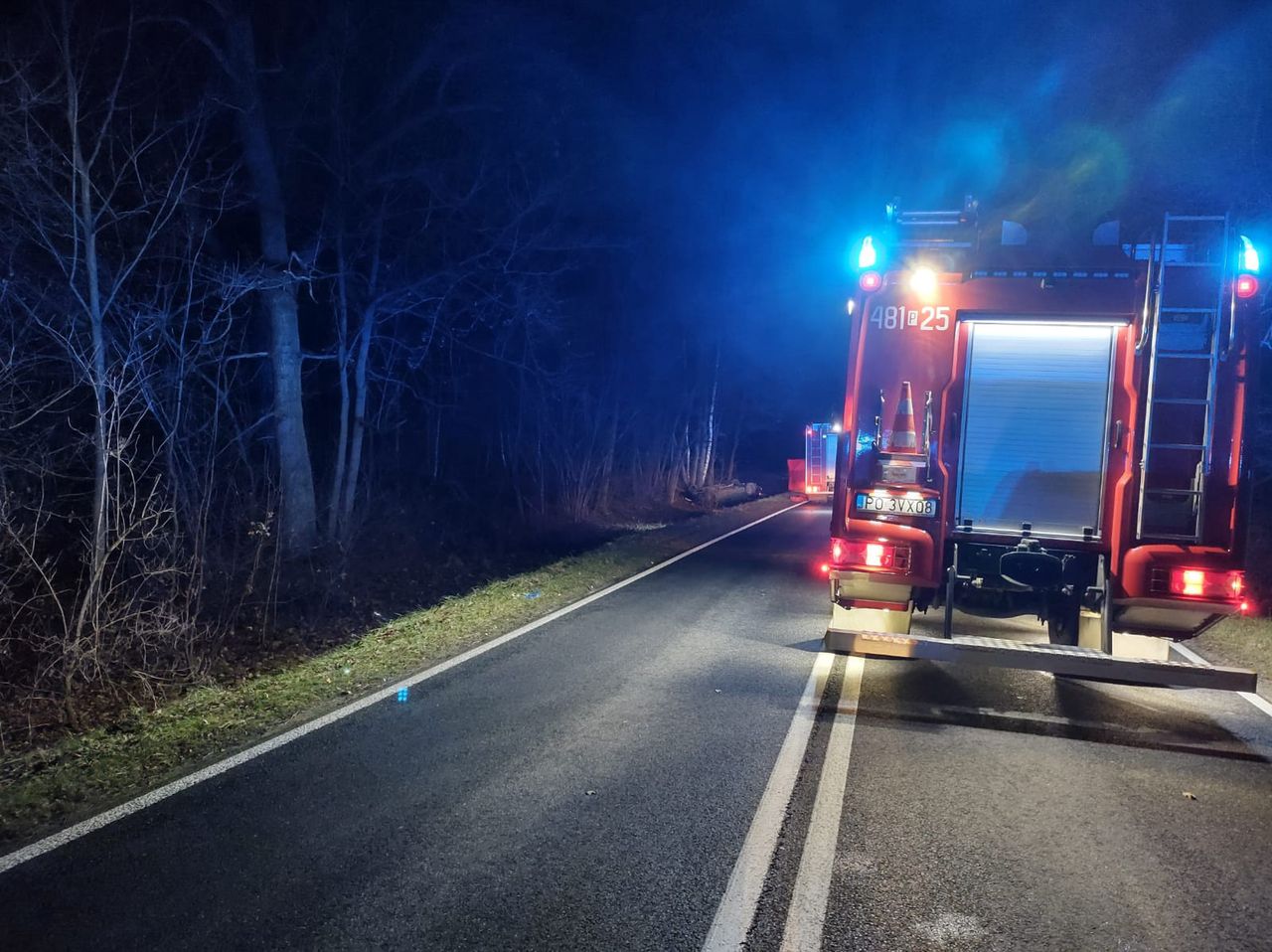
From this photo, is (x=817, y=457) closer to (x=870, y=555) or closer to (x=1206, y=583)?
(x=870, y=555)

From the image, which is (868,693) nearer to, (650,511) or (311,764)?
(311,764)

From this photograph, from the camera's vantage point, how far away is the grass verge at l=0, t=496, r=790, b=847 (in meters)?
4.82

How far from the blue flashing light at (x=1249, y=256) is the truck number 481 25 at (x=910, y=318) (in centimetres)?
193

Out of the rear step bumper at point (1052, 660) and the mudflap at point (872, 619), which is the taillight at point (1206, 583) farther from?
the mudflap at point (872, 619)

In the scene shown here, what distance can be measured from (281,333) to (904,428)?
10.4 metres

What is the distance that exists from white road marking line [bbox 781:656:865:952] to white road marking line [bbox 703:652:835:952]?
158 mm

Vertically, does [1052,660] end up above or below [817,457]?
below

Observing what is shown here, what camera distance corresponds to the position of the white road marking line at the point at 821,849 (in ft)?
11.2

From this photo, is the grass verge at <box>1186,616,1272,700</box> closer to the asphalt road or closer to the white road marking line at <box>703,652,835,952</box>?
the asphalt road

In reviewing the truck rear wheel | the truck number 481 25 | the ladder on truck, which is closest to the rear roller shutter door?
the truck number 481 25

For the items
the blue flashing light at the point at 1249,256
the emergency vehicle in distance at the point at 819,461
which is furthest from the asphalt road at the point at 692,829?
the emergency vehicle in distance at the point at 819,461

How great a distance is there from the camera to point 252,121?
1256 centimetres

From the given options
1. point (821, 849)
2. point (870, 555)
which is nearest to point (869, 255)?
point (870, 555)

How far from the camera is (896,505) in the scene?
21.4ft
